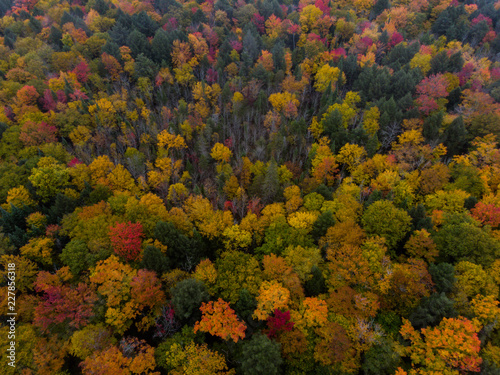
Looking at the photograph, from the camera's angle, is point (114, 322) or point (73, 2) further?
point (73, 2)

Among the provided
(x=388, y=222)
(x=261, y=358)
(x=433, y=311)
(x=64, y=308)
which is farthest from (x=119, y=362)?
(x=388, y=222)

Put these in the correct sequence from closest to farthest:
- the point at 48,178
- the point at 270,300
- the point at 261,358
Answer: the point at 261,358
the point at 270,300
the point at 48,178

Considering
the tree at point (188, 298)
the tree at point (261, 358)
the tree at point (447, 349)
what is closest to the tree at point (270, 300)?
the tree at point (261, 358)

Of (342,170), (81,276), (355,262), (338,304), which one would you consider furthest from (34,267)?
(342,170)

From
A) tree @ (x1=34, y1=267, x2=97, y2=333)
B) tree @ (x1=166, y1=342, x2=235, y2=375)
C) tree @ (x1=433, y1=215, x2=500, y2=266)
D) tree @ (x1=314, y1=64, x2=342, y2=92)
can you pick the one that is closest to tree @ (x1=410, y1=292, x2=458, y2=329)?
tree @ (x1=433, y1=215, x2=500, y2=266)

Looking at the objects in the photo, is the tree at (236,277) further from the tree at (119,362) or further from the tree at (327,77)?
the tree at (327,77)

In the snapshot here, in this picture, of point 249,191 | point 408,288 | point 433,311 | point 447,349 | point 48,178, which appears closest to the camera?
point 447,349

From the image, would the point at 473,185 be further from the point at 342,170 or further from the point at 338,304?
the point at 338,304

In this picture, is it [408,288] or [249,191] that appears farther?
[249,191]

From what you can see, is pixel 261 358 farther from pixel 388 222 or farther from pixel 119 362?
pixel 388 222
